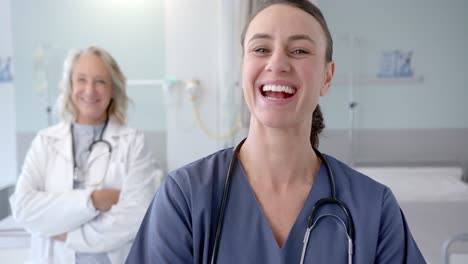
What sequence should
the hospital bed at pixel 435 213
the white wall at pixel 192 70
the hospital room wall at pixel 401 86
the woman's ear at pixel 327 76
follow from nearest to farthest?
the woman's ear at pixel 327 76, the hospital bed at pixel 435 213, the white wall at pixel 192 70, the hospital room wall at pixel 401 86

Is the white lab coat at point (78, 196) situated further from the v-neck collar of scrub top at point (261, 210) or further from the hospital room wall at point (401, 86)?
the hospital room wall at point (401, 86)

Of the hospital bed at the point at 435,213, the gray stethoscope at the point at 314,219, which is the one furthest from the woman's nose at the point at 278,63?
the hospital bed at the point at 435,213

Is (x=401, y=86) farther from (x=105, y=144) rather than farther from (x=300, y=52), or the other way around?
(x=300, y=52)

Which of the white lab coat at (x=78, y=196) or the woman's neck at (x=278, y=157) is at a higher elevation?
the woman's neck at (x=278, y=157)

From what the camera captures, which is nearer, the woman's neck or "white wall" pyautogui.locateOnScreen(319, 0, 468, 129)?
the woman's neck

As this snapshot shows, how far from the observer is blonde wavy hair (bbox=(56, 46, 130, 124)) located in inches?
68.7

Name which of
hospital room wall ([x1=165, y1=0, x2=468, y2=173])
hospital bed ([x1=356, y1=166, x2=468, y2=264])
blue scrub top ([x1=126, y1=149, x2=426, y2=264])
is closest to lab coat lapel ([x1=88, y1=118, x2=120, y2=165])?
blue scrub top ([x1=126, y1=149, x2=426, y2=264])

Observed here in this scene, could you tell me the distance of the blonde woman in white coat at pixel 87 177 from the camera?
1.56 metres

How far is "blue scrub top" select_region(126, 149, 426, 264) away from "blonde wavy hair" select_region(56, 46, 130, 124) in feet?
3.07

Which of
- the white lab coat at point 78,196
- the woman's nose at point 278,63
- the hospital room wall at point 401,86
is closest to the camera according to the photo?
the woman's nose at point 278,63

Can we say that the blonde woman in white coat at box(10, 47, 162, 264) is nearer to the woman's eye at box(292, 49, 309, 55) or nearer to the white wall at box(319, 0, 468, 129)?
the woman's eye at box(292, 49, 309, 55)

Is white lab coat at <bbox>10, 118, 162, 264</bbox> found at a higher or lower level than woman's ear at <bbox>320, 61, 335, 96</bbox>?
lower

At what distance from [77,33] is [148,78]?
1.78 ft

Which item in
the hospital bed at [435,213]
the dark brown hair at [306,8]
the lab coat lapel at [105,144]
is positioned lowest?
the hospital bed at [435,213]
